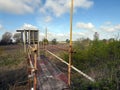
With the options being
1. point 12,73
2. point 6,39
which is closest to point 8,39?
point 6,39

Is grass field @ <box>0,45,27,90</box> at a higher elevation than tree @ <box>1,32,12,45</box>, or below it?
below

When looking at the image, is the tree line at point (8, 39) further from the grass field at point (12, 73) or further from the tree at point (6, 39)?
the grass field at point (12, 73)

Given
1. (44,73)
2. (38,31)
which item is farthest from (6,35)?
(44,73)

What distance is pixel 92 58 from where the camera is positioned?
13.1 m

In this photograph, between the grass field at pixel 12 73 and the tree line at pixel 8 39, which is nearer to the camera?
the grass field at pixel 12 73

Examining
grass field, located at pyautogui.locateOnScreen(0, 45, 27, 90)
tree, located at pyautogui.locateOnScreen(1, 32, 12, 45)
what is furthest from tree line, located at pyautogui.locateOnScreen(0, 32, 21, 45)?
grass field, located at pyautogui.locateOnScreen(0, 45, 27, 90)

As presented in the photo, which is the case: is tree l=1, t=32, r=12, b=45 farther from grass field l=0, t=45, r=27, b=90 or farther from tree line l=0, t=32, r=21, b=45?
grass field l=0, t=45, r=27, b=90

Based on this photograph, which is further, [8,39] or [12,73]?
[8,39]

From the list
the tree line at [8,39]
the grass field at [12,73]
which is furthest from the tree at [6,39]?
the grass field at [12,73]

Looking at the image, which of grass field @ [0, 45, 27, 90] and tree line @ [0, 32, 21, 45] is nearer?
grass field @ [0, 45, 27, 90]

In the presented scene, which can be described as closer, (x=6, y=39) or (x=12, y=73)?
(x=12, y=73)

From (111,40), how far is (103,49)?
77cm

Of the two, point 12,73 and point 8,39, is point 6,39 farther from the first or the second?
point 12,73

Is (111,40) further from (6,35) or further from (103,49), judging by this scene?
(6,35)
